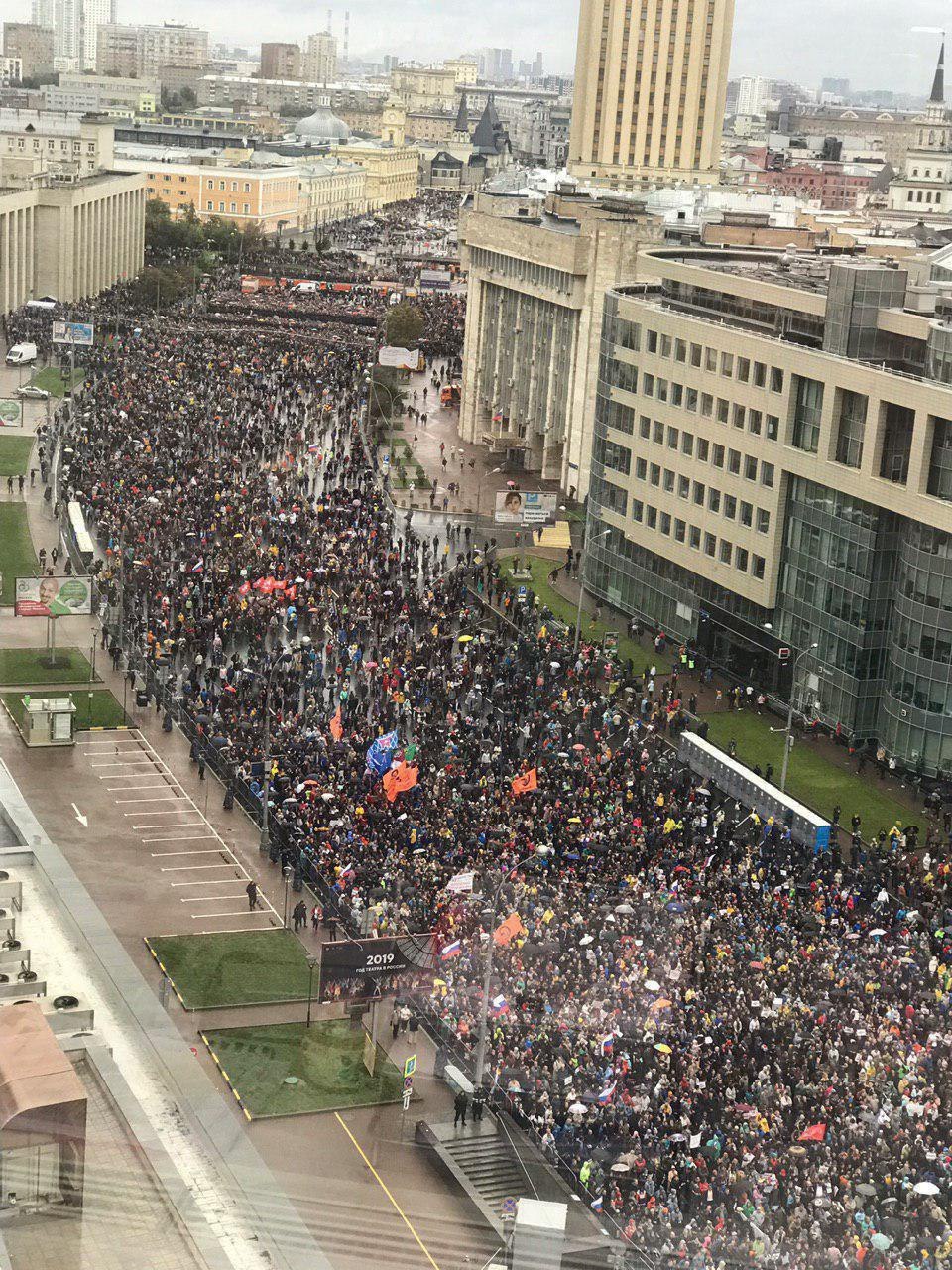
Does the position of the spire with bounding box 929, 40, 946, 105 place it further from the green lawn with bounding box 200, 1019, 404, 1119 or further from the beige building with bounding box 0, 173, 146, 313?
the green lawn with bounding box 200, 1019, 404, 1119

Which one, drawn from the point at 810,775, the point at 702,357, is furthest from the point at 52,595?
the point at 810,775

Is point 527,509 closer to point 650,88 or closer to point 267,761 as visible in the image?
point 267,761

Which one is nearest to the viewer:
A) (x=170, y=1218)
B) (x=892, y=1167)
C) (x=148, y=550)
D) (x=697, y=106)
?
(x=170, y=1218)

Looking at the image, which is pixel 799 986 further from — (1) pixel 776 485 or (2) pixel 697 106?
(2) pixel 697 106

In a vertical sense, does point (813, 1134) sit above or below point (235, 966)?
above

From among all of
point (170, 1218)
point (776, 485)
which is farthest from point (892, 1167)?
point (776, 485)

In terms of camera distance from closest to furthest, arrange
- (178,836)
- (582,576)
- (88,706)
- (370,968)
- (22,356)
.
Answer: (370,968), (178,836), (88,706), (582,576), (22,356)
